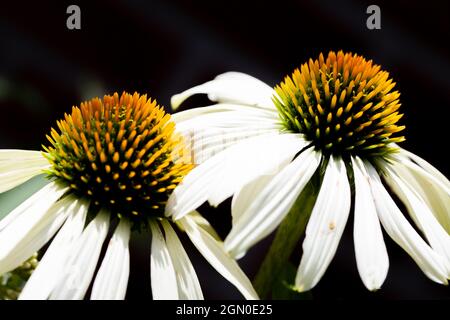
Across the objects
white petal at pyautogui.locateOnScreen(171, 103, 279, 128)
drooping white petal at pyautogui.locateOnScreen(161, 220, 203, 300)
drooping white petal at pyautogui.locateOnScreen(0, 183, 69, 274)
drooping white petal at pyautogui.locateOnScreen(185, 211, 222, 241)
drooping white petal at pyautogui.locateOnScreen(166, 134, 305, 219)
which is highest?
white petal at pyautogui.locateOnScreen(171, 103, 279, 128)

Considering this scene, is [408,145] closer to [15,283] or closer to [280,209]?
[280,209]

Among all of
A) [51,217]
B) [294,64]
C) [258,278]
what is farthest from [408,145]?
[51,217]

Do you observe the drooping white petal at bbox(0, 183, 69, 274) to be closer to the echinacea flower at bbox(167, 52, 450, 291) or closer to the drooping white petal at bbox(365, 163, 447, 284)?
the echinacea flower at bbox(167, 52, 450, 291)

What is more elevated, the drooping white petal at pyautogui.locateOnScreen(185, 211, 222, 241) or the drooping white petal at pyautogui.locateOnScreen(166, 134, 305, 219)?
the drooping white petal at pyautogui.locateOnScreen(166, 134, 305, 219)

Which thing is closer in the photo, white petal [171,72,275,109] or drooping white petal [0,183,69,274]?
drooping white petal [0,183,69,274]

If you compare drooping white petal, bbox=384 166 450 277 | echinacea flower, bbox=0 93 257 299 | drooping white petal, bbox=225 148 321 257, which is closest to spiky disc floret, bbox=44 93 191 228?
echinacea flower, bbox=0 93 257 299

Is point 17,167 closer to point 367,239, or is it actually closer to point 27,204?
point 27,204
